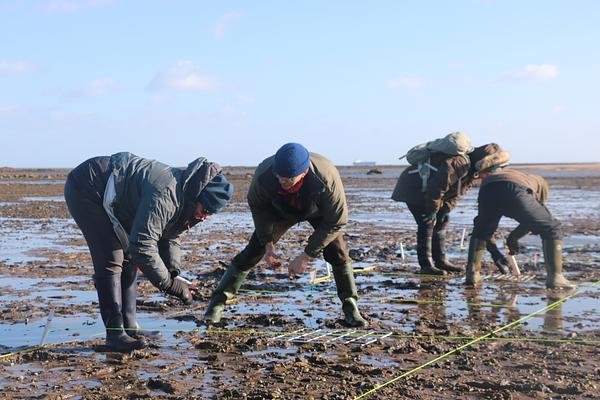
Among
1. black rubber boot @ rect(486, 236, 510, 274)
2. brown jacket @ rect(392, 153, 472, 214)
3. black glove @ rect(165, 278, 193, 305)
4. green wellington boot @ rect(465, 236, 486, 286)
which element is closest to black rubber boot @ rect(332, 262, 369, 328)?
black glove @ rect(165, 278, 193, 305)

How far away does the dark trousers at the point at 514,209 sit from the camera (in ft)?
29.5

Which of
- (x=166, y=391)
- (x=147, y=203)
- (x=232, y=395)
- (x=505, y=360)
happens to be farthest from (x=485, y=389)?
(x=147, y=203)

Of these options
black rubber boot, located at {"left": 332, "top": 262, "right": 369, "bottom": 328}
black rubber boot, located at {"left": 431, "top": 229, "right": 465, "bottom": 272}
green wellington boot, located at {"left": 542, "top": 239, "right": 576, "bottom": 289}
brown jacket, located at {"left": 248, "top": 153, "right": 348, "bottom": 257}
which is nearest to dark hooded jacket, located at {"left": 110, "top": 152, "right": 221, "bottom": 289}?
brown jacket, located at {"left": 248, "top": 153, "right": 348, "bottom": 257}

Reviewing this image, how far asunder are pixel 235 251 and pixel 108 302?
701 cm

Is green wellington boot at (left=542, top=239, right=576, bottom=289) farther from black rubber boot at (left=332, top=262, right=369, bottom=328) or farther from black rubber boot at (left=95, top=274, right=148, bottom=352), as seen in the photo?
black rubber boot at (left=95, top=274, right=148, bottom=352)

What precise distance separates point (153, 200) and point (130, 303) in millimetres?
1285

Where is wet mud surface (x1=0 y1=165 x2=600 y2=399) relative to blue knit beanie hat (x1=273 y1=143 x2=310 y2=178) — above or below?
below

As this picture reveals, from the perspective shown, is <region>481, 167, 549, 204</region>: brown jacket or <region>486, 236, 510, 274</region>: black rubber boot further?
<region>486, 236, 510, 274</region>: black rubber boot

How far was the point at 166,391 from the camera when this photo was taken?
507cm

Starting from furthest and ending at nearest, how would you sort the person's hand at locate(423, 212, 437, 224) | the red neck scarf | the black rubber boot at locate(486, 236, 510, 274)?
1. the black rubber boot at locate(486, 236, 510, 274)
2. the person's hand at locate(423, 212, 437, 224)
3. the red neck scarf

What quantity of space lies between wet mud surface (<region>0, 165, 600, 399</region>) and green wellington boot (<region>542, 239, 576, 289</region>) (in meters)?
0.16

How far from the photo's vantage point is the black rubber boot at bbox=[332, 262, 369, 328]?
273 inches

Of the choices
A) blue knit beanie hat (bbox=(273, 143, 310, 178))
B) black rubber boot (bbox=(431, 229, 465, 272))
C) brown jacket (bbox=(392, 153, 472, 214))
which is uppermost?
blue knit beanie hat (bbox=(273, 143, 310, 178))

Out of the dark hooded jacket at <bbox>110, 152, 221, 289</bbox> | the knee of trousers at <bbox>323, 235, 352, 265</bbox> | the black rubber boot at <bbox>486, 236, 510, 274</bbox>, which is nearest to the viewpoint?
the dark hooded jacket at <bbox>110, 152, 221, 289</bbox>
